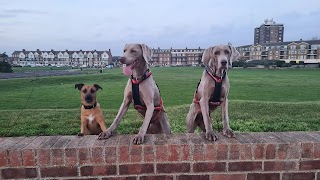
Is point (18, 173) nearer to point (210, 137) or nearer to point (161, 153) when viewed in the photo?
point (161, 153)

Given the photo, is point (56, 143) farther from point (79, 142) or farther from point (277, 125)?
point (277, 125)

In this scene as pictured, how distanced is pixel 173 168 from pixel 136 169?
0.33m

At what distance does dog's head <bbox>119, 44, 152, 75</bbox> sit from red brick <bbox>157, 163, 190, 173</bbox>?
1125mm

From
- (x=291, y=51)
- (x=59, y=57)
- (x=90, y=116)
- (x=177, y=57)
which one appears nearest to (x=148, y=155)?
(x=90, y=116)

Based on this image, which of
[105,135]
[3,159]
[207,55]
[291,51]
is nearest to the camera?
[3,159]

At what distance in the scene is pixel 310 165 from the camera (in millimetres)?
2551

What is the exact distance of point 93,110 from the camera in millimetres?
3525

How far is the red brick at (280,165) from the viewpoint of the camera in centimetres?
253

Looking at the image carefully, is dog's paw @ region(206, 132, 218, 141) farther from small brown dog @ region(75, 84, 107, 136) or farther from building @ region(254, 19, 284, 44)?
building @ region(254, 19, 284, 44)

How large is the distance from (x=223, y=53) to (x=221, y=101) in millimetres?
580

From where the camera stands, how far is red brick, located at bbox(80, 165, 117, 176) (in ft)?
8.02

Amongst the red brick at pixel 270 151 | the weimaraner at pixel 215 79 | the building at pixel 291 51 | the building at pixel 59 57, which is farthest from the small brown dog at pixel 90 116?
the building at pixel 59 57

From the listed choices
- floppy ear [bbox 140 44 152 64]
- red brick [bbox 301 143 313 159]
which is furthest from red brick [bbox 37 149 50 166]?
red brick [bbox 301 143 313 159]

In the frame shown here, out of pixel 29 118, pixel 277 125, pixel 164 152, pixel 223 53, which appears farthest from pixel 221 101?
pixel 29 118
